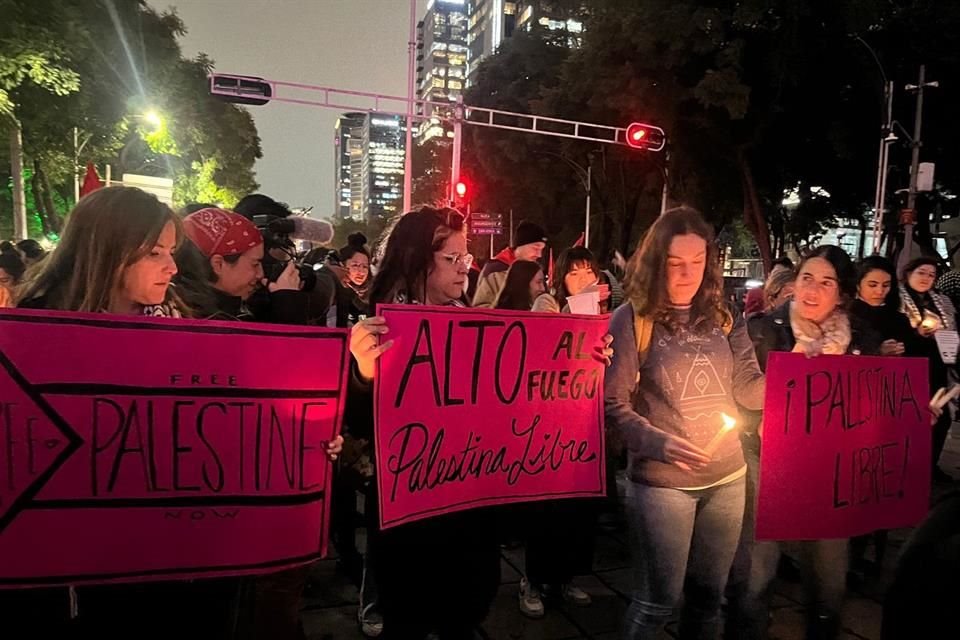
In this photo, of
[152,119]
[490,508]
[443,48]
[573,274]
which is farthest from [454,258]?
[443,48]

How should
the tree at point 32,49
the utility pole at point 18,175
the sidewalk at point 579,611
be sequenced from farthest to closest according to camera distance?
1. the utility pole at point 18,175
2. the tree at point 32,49
3. the sidewalk at point 579,611

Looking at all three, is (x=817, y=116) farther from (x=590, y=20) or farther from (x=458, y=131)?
(x=458, y=131)

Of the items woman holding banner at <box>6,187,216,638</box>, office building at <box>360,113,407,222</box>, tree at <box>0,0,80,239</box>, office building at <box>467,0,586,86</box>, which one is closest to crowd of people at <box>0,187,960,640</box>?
woman holding banner at <box>6,187,216,638</box>

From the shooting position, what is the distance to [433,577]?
2355 mm

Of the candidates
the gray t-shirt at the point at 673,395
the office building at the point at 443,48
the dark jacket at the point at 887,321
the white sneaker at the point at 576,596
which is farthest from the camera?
the office building at the point at 443,48

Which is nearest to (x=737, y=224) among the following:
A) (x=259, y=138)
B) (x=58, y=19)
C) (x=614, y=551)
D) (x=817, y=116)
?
(x=817, y=116)

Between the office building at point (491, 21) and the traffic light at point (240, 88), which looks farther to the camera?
the office building at point (491, 21)

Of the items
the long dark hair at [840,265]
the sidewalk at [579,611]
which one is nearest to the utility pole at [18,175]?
the sidewalk at [579,611]

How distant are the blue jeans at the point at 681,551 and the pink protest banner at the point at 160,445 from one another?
3.86 feet

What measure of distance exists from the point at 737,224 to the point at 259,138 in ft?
110

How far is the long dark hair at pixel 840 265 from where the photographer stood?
10.5 ft

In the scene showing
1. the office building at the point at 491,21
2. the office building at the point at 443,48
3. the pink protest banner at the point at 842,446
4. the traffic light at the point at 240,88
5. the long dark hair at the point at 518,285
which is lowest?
the pink protest banner at the point at 842,446

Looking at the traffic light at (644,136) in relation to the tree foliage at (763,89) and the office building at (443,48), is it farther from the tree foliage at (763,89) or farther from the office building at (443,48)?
the office building at (443,48)

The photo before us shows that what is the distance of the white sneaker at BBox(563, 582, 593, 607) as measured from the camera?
3893 mm
